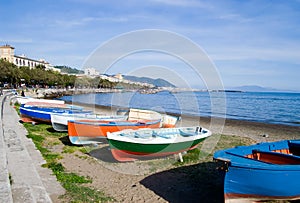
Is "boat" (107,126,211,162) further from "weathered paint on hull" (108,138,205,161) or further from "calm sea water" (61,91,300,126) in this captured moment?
"calm sea water" (61,91,300,126)

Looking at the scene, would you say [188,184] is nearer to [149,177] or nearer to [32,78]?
[149,177]

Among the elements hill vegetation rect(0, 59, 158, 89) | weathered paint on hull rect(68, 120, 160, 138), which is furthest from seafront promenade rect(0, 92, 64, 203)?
hill vegetation rect(0, 59, 158, 89)

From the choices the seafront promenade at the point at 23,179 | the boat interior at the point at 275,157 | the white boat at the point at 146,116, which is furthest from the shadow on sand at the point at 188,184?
the white boat at the point at 146,116

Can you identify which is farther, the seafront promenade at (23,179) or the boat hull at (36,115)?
the boat hull at (36,115)

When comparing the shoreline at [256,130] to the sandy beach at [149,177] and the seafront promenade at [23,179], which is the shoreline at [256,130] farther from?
the seafront promenade at [23,179]

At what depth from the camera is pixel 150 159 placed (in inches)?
419

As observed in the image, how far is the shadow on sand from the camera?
7.16 meters

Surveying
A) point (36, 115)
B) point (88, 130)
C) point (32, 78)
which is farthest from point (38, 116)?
point (32, 78)

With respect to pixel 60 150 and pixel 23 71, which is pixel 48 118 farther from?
pixel 23 71

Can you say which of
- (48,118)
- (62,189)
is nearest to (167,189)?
(62,189)

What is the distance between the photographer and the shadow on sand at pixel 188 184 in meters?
7.16

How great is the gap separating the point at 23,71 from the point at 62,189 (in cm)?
7501

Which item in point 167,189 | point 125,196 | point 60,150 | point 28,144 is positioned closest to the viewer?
point 125,196

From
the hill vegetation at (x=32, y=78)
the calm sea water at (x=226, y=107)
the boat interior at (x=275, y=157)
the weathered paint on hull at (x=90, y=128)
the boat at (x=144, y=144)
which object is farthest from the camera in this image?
the hill vegetation at (x=32, y=78)
